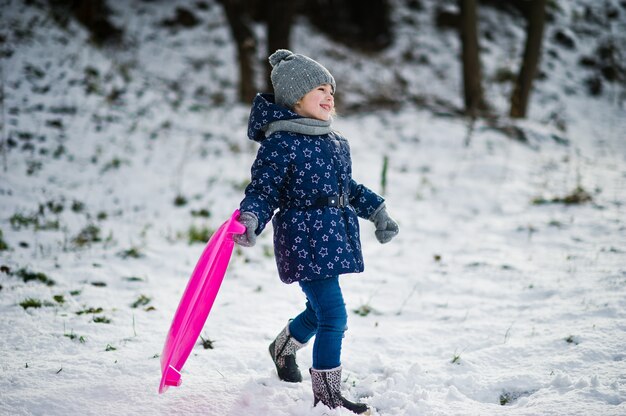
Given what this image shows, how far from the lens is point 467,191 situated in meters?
7.26

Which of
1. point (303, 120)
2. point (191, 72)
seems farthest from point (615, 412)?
point (191, 72)

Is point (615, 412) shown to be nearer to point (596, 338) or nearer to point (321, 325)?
point (596, 338)

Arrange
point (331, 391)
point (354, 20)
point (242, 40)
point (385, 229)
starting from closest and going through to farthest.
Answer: point (331, 391), point (385, 229), point (242, 40), point (354, 20)

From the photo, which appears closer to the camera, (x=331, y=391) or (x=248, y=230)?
(x=248, y=230)

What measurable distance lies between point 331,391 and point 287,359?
41 cm

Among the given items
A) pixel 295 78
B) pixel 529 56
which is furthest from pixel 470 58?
pixel 295 78

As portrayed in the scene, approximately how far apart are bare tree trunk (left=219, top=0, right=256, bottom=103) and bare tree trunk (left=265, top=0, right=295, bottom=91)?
0.88 meters

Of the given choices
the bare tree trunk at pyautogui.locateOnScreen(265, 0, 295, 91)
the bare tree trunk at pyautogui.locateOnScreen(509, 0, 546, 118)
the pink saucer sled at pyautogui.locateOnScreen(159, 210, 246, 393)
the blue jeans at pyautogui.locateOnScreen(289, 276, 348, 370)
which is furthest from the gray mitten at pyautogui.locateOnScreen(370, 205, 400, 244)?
the bare tree trunk at pyautogui.locateOnScreen(509, 0, 546, 118)

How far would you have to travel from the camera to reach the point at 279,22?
9.80 m

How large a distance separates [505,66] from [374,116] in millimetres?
6302

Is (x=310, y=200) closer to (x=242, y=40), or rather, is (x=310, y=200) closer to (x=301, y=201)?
(x=301, y=201)

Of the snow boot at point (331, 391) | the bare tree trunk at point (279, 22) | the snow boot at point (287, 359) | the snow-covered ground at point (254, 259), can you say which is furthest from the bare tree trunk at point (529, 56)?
the snow boot at point (331, 391)

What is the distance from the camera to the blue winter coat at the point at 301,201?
2.35 m

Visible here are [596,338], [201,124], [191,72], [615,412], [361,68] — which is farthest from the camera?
[361,68]
